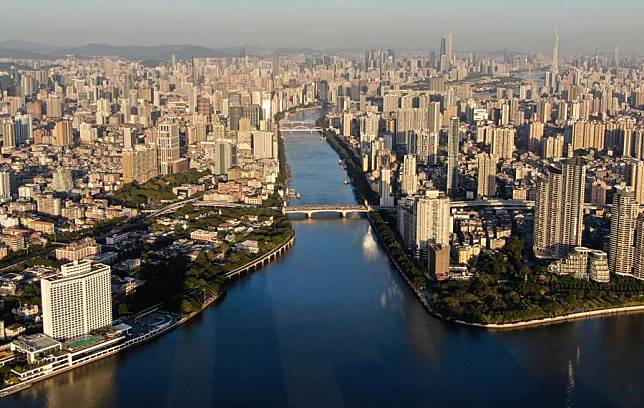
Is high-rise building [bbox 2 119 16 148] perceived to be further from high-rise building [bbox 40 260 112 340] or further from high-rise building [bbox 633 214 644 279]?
high-rise building [bbox 633 214 644 279]

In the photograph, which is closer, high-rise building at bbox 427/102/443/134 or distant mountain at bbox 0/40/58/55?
high-rise building at bbox 427/102/443/134

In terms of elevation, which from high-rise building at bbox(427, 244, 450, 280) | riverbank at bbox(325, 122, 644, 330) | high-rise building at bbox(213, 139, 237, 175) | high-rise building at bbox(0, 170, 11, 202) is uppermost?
high-rise building at bbox(213, 139, 237, 175)

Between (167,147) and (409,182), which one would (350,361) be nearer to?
(409,182)

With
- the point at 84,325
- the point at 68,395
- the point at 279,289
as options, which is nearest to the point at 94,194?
the point at 279,289

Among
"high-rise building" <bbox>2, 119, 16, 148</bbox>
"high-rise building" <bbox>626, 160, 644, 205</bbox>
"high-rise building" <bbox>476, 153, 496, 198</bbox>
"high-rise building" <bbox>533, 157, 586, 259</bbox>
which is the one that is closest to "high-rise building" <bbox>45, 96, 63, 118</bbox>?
"high-rise building" <bbox>2, 119, 16, 148</bbox>

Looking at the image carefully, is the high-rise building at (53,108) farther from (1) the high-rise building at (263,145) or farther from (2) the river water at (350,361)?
(2) the river water at (350,361)

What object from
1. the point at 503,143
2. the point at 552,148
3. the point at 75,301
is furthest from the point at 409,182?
the point at 75,301
